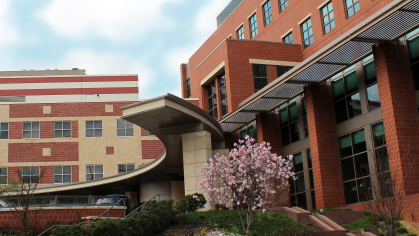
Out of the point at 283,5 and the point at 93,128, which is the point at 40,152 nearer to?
the point at 93,128

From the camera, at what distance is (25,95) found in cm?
5506

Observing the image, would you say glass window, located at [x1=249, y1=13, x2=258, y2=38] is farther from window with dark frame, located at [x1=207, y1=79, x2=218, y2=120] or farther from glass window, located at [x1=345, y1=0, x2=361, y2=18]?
glass window, located at [x1=345, y1=0, x2=361, y2=18]

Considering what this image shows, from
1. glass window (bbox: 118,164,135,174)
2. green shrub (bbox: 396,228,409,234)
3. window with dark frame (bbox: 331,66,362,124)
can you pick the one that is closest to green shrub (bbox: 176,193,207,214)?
green shrub (bbox: 396,228,409,234)

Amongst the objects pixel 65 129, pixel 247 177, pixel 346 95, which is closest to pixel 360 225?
Result: pixel 247 177

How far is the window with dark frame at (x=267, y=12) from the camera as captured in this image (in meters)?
42.1

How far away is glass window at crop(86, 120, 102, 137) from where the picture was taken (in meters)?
43.4

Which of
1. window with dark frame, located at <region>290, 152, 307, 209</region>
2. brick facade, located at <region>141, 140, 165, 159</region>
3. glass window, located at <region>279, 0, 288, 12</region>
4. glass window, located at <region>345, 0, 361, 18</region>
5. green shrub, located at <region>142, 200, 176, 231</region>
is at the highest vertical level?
glass window, located at <region>279, 0, 288, 12</region>

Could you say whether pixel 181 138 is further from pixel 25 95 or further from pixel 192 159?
pixel 25 95

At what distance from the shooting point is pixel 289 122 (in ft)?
94.7

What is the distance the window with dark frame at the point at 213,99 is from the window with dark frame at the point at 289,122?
849cm

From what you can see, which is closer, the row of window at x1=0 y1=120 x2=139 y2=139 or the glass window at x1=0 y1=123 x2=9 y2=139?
the glass window at x1=0 y1=123 x2=9 y2=139

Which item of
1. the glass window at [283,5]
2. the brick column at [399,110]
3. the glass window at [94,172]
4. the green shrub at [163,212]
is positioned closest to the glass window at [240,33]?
the glass window at [283,5]

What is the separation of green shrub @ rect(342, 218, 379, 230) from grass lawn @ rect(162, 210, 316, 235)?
215cm

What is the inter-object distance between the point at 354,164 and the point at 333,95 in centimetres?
398
